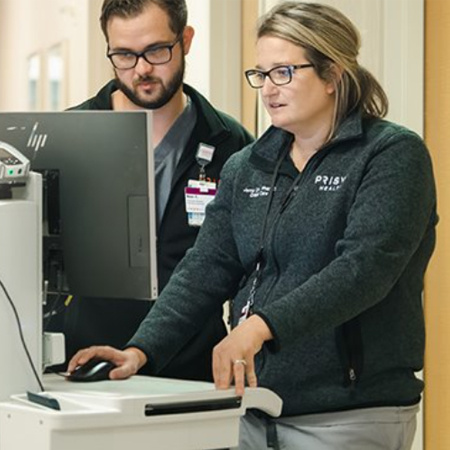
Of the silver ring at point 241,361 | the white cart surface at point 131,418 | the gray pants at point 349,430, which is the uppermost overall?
the silver ring at point 241,361

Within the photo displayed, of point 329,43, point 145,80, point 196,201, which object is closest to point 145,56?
point 145,80

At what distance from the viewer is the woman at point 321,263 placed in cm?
183

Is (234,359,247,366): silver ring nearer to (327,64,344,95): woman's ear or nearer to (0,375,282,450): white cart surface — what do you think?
(0,375,282,450): white cart surface

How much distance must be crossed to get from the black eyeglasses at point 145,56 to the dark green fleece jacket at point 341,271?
2.01ft

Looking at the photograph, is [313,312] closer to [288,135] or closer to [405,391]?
[405,391]

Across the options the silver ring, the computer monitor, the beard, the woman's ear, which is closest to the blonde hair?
the woman's ear

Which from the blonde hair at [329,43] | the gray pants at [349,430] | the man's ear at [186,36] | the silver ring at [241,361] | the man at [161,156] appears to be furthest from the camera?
the man's ear at [186,36]

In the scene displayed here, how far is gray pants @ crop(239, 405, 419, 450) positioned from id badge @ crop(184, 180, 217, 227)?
719 millimetres

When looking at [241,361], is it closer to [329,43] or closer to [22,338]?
[22,338]

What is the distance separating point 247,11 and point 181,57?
53.2 inches

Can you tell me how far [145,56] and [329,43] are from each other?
70 cm

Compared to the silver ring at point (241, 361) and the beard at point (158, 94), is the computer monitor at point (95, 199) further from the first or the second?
the beard at point (158, 94)

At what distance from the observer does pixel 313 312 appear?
5.90 feet

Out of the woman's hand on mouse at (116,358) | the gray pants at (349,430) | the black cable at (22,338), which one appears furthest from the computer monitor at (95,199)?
the gray pants at (349,430)
